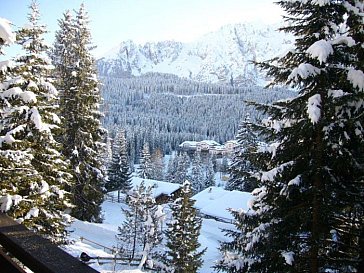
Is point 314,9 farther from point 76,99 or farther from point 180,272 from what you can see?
point 76,99

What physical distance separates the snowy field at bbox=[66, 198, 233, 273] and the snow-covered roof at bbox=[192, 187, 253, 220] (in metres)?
2.02

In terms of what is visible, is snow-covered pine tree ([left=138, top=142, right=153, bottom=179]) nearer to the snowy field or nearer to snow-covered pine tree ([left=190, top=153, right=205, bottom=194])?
snow-covered pine tree ([left=190, top=153, right=205, bottom=194])

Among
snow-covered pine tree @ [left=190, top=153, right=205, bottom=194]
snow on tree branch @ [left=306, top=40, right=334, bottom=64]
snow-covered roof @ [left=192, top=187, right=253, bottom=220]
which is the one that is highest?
snow on tree branch @ [left=306, top=40, right=334, bottom=64]

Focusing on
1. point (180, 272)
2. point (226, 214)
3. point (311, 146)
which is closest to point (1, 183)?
point (311, 146)

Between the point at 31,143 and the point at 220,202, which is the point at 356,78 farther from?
the point at 220,202

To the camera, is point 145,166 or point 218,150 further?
point 218,150

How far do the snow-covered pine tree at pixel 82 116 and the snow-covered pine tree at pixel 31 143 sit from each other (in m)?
6.25

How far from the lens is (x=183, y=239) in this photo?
17.4 m

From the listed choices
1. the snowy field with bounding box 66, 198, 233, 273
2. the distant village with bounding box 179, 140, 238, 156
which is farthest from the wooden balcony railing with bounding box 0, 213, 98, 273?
the distant village with bounding box 179, 140, 238, 156

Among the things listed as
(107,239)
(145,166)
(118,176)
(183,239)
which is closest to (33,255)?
(183,239)

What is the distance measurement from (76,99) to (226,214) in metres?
22.8

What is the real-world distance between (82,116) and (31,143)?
375 inches

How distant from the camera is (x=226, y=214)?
3666cm

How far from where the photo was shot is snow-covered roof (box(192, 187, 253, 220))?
117 feet
